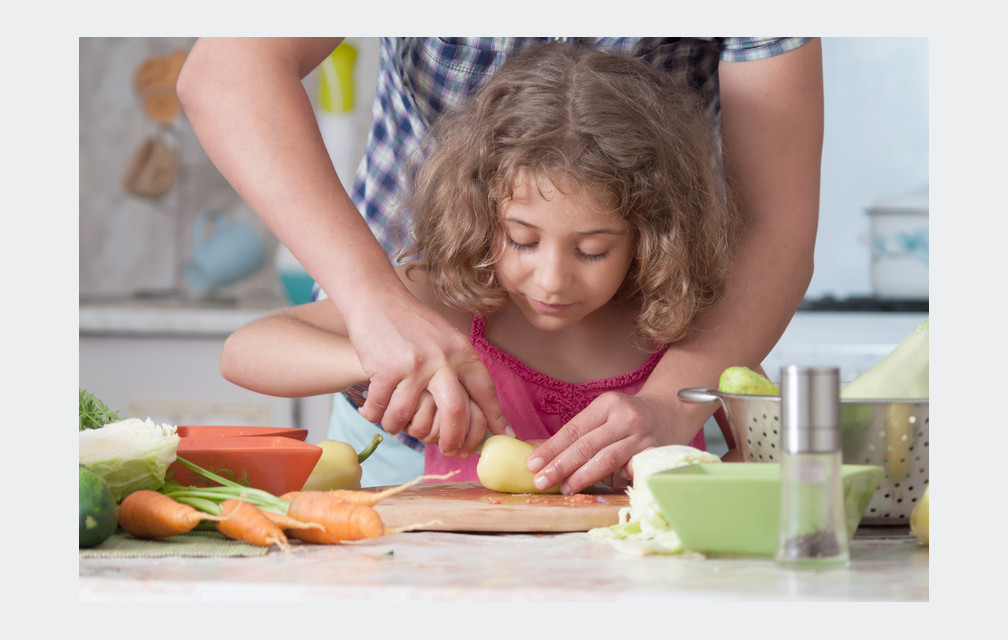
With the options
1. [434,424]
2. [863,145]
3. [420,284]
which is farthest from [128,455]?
[863,145]

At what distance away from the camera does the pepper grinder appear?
610 millimetres

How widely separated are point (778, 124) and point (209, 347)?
159cm

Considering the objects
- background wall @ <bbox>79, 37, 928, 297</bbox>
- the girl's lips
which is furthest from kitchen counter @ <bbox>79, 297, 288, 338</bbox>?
the girl's lips

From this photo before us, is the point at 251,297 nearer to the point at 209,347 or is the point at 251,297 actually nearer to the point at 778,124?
the point at 209,347

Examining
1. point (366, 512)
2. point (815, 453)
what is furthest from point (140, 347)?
point (815, 453)

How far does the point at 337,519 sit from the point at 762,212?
0.70 meters

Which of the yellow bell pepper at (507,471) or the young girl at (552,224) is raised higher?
the young girl at (552,224)

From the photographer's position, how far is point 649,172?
112 centimetres

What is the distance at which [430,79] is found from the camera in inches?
50.8

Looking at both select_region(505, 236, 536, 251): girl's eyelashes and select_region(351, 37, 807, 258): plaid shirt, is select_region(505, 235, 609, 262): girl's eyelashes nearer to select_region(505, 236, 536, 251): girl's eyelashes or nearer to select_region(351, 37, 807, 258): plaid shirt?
select_region(505, 236, 536, 251): girl's eyelashes

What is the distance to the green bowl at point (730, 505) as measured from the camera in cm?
64

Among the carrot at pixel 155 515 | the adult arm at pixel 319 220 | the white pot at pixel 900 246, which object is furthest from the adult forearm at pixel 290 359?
the white pot at pixel 900 246

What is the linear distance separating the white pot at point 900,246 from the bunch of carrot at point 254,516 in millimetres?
2174

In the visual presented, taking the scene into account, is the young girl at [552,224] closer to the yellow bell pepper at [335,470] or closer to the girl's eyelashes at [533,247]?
the girl's eyelashes at [533,247]
